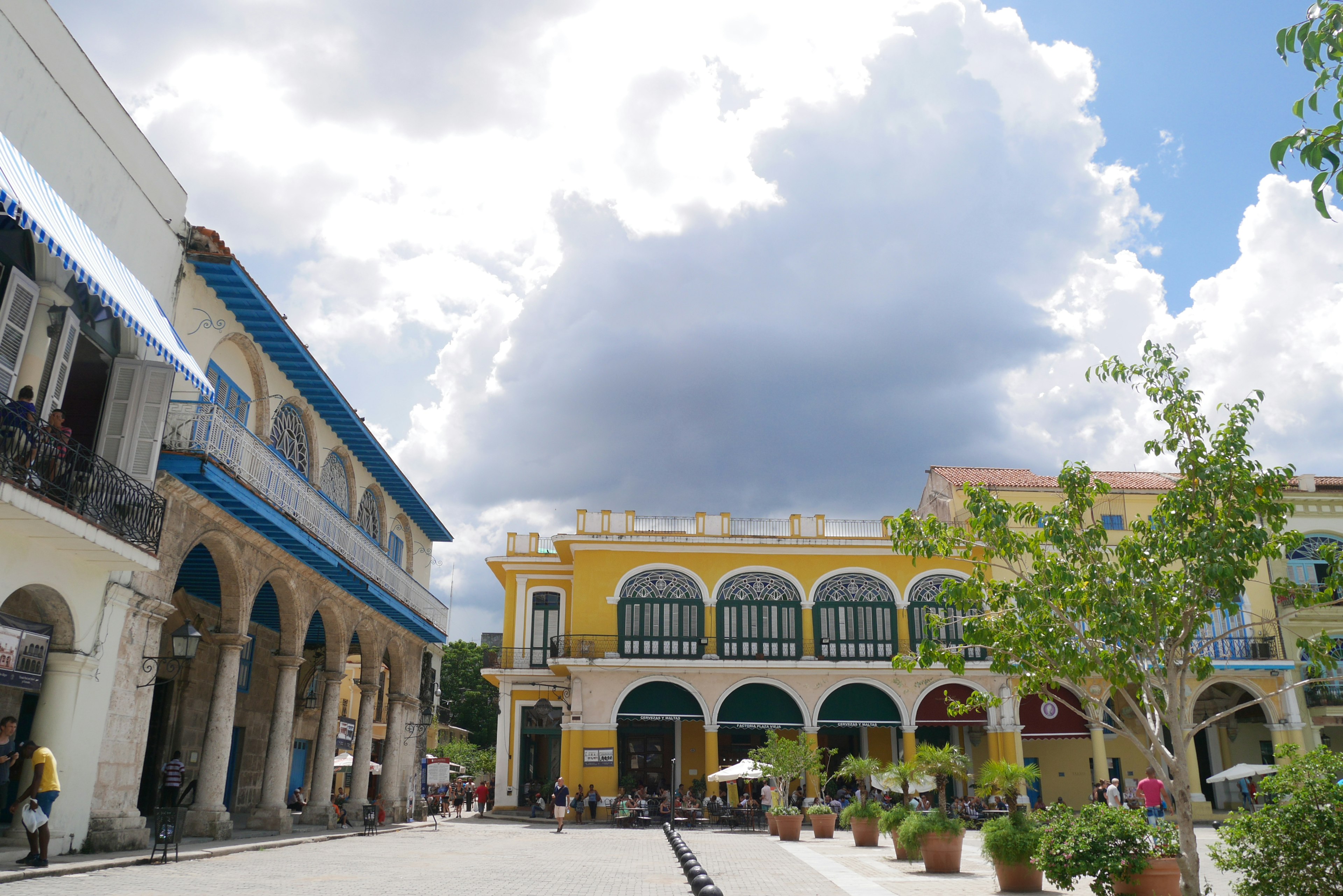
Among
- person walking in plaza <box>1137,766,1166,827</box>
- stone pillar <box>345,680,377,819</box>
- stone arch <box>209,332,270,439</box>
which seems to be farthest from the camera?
stone pillar <box>345,680,377,819</box>

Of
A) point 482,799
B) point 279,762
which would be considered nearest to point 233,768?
point 279,762

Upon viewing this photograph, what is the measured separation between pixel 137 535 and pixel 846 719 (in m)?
22.3

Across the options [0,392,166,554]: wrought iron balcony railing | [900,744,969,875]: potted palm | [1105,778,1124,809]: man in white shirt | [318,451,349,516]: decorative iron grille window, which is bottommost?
[900,744,969,875]: potted palm

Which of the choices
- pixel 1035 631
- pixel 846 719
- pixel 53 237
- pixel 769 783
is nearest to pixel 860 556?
pixel 846 719

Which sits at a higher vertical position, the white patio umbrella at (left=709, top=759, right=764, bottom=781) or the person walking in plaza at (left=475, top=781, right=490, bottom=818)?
the white patio umbrella at (left=709, top=759, right=764, bottom=781)

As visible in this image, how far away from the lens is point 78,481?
999 cm


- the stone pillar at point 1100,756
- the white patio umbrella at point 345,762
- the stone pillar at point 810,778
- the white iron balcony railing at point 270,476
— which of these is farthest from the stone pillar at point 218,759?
the stone pillar at point 1100,756

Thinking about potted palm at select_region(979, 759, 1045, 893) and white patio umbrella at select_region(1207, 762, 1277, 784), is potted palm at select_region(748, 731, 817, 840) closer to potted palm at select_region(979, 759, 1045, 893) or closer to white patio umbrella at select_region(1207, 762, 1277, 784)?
potted palm at select_region(979, 759, 1045, 893)

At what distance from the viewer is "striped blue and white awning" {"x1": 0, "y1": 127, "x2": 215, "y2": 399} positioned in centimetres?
784

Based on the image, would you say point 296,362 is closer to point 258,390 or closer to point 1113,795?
point 258,390

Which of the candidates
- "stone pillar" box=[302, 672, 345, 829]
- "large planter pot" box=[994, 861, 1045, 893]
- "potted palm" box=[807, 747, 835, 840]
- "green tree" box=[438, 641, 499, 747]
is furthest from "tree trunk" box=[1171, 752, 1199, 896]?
"green tree" box=[438, 641, 499, 747]

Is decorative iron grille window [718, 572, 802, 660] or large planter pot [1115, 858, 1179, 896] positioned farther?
decorative iron grille window [718, 572, 802, 660]

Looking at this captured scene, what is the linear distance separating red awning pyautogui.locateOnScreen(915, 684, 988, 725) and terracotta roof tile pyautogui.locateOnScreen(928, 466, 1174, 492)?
20.9ft

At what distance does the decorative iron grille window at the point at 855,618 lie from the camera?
29.1 m
